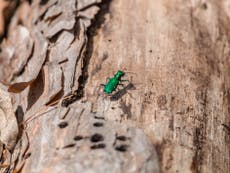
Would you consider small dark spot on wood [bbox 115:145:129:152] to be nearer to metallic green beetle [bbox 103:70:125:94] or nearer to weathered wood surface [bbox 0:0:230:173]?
weathered wood surface [bbox 0:0:230:173]

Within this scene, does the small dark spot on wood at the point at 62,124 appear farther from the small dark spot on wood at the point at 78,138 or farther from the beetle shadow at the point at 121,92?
the beetle shadow at the point at 121,92

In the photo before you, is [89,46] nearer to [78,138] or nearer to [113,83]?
[113,83]

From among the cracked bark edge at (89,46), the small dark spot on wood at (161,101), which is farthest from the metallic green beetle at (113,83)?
the small dark spot on wood at (161,101)

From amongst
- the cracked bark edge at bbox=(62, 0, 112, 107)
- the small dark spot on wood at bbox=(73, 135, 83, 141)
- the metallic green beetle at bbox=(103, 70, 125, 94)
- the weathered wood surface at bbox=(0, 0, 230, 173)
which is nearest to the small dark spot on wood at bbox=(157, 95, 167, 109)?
the weathered wood surface at bbox=(0, 0, 230, 173)

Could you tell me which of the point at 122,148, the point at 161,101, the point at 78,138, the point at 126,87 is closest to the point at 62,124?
the point at 78,138

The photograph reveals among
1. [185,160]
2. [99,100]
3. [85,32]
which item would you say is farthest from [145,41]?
[185,160]

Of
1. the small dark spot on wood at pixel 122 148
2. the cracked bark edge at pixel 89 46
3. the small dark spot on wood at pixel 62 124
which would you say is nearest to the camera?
the small dark spot on wood at pixel 122 148
